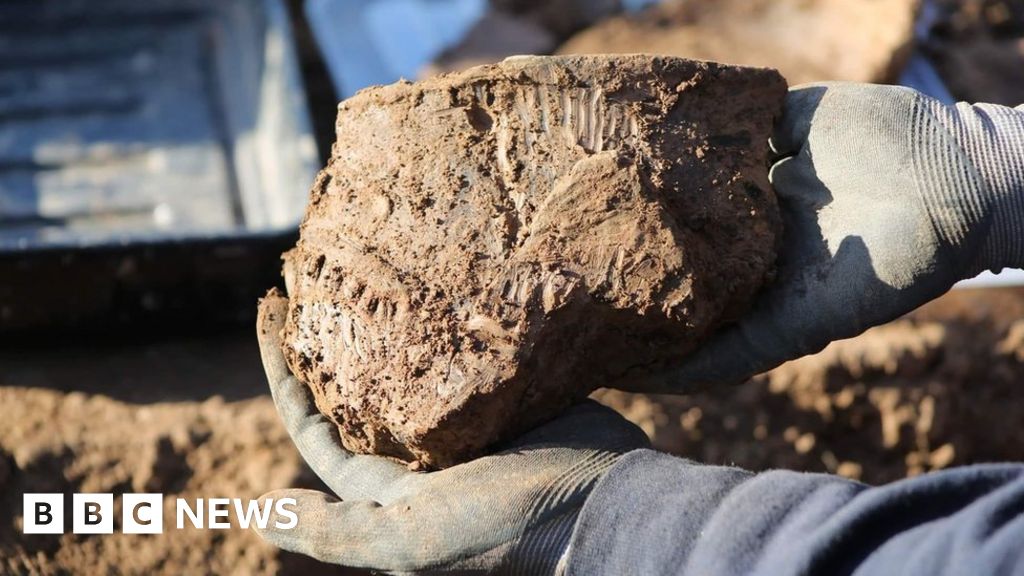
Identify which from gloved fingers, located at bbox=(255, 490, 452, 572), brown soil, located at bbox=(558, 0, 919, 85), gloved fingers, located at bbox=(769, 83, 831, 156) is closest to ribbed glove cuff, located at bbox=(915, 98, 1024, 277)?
gloved fingers, located at bbox=(769, 83, 831, 156)

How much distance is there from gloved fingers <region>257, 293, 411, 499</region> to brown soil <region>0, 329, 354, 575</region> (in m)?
0.86

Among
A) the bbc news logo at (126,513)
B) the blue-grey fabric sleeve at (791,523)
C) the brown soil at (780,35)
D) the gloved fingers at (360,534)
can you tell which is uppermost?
the brown soil at (780,35)

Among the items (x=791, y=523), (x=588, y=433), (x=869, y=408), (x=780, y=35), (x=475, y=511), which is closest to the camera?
(x=791, y=523)

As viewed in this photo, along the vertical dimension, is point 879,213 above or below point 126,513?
above

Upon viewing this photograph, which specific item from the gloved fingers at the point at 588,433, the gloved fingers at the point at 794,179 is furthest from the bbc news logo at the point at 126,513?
the gloved fingers at the point at 794,179

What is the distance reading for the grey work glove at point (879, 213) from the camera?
5.38 feet

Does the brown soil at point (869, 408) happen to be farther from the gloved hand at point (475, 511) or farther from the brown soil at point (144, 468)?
the gloved hand at point (475, 511)

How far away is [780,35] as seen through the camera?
374cm

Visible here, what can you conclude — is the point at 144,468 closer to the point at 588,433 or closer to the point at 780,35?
→ the point at 588,433

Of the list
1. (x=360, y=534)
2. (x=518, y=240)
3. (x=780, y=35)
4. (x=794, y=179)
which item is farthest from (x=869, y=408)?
(x=360, y=534)

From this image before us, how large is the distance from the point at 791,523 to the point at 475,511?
44 centimetres

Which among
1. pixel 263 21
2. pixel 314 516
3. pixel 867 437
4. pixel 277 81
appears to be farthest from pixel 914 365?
pixel 263 21

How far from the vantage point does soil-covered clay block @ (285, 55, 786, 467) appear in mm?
1546

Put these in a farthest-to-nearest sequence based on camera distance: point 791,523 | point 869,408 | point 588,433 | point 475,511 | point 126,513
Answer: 1. point 869,408
2. point 126,513
3. point 588,433
4. point 475,511
5. point 791,523
